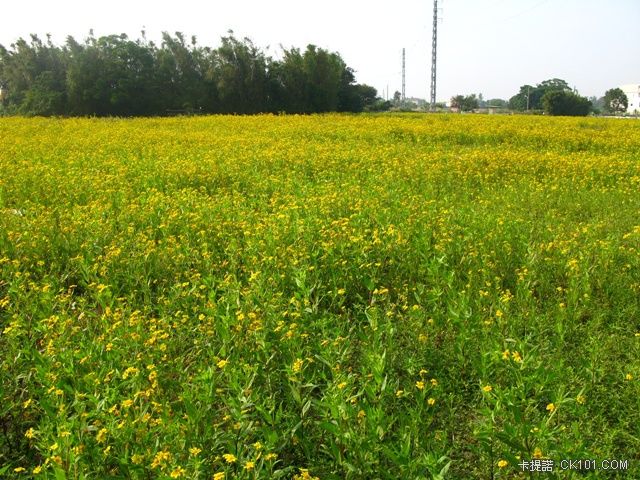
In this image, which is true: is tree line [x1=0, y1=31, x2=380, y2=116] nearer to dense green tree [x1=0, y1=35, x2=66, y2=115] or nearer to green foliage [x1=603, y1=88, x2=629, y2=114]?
dense green tree [x1=0, y1=35, x2=66, y2=115]

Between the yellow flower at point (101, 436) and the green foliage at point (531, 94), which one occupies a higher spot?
the green foliage at point (531, 94)

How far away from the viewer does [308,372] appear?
2816 mm

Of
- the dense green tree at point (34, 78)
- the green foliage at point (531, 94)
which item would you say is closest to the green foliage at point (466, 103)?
the green foliage at point (531, 94)

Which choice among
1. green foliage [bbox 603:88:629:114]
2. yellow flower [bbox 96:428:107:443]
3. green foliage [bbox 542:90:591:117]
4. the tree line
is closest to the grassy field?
yellow flower [bbox 96:428:107:443]

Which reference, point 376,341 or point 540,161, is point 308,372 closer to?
point 376,341

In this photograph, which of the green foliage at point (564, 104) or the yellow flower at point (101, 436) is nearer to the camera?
the yellow flower at point (101, 436)

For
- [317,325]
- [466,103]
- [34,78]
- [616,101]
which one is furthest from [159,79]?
[616,101]

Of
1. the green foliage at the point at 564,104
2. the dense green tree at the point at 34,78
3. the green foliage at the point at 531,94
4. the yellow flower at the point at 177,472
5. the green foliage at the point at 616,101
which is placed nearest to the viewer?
the yellow flower at the point at 177,472

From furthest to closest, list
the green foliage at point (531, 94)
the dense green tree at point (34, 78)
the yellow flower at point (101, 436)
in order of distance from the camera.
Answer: the green foliage at point (531, 94), the dense green tree at point (34, 78), the yellow flower at point (101, 436)

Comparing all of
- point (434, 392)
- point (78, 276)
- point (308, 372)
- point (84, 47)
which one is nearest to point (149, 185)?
point (78, 276)

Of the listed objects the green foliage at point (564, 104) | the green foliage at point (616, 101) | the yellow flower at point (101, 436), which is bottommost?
the yellow flower at point (101, 436)

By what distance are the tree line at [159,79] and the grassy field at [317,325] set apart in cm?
2535

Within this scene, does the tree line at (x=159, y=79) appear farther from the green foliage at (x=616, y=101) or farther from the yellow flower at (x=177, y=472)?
the green foliage at (x=616, y=101)

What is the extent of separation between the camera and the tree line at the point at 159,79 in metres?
29.8
